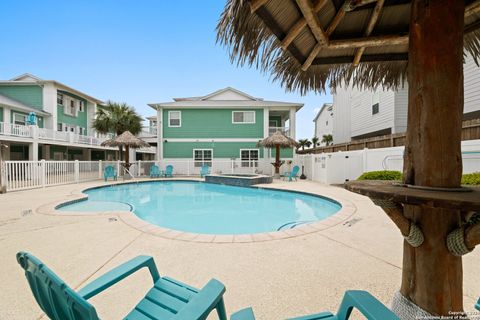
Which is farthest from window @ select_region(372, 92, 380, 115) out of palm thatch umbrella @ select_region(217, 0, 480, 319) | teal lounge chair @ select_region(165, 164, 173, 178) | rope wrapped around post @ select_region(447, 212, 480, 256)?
rope wrapped around post @ select_region(447, 212, 480, 256)

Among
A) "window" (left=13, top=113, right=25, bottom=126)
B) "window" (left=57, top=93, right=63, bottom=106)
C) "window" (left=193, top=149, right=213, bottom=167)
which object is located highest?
"window" (left=57, top=93, right=63, bottom=106)

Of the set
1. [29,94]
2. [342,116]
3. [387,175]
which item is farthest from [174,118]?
[387,175]

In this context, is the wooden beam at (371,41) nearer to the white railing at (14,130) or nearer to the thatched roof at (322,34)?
the thatched roof at (322,34)

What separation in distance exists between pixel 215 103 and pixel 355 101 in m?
11.1

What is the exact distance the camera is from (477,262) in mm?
2789

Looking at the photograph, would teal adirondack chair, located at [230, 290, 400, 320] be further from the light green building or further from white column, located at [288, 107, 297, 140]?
the light green building

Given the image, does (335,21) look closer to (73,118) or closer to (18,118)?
(18,118)

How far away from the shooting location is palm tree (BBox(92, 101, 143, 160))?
17391 millimetres

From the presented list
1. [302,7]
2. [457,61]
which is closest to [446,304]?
[457,61]

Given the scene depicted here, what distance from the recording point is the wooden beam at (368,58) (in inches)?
98.7

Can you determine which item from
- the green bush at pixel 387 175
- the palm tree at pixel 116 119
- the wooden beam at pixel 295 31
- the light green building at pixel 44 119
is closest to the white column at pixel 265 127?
the palm tree at pixel 116 119

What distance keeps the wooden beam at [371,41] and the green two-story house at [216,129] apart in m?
15.6

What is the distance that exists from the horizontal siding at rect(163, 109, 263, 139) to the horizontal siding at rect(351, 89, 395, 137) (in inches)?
289

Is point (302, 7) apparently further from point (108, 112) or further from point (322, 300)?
point (108, 112)
